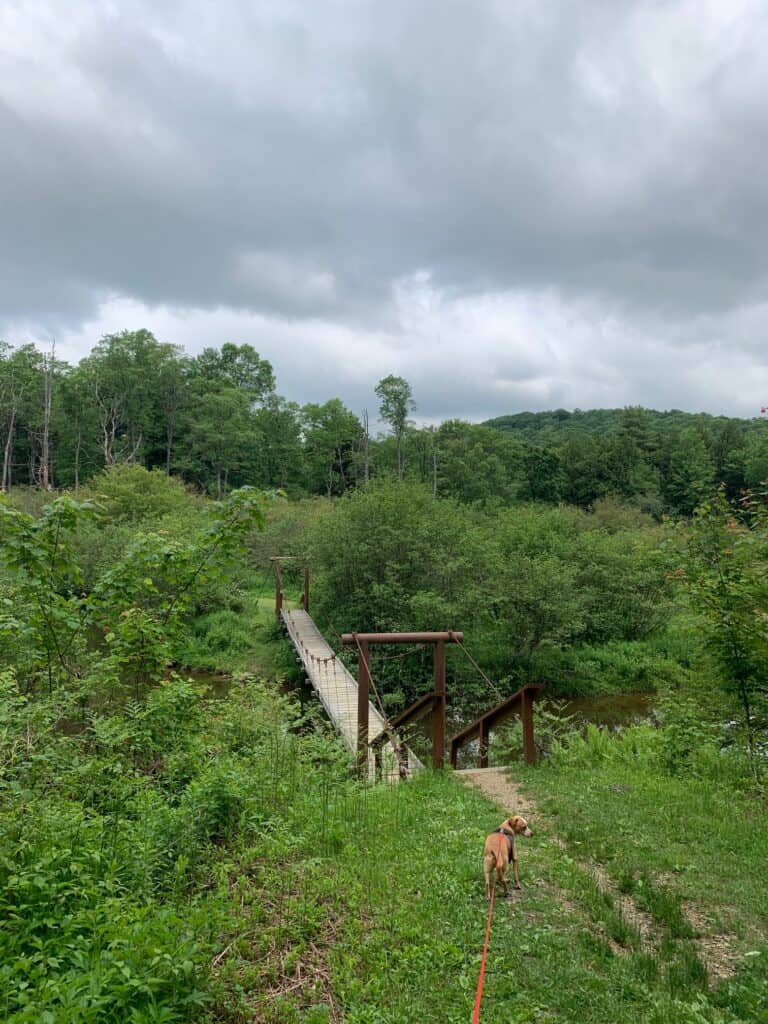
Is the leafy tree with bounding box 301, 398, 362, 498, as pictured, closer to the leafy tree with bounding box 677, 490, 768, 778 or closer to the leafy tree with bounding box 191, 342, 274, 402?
the leafy tree with bounding box 191, 342, 274, 402

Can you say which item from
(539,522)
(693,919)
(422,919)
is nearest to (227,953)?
(422,919)

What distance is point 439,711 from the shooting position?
5938 mm

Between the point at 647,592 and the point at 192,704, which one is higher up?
the point at 647,592

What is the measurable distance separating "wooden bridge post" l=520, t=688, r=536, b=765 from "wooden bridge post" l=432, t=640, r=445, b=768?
847 millimetres

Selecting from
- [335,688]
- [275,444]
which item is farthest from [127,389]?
[335,688]

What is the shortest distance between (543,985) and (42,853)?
2580 mm

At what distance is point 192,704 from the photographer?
5.23m

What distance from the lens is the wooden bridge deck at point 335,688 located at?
7.22 m

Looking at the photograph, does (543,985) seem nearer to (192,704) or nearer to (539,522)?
(192,704)

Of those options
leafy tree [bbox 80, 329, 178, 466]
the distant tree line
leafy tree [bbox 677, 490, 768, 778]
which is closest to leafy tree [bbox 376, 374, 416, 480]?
the distant tree line

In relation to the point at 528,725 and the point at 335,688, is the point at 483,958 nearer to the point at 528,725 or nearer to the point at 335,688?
the point at 528,725

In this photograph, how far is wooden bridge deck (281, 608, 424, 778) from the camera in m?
7.22

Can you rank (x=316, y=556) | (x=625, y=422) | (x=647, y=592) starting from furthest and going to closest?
1. (x=625, y=422)
2. (x=647, y=592)
3. (x=316, y=556)

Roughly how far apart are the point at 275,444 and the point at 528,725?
150 feet
